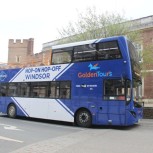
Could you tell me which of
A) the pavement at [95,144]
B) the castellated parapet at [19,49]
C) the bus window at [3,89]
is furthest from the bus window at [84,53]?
the castellated parapet at [19,49]

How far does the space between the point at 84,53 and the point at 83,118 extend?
10.9 feet

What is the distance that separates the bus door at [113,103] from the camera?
15414 mm

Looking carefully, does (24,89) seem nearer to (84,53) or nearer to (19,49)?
(84,53)

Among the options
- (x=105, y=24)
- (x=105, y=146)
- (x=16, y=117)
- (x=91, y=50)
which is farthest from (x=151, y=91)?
(x=105, y=146)

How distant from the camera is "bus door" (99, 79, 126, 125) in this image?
50.6ft

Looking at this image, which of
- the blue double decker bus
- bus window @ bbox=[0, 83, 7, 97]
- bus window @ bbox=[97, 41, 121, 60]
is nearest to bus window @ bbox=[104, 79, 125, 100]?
the blue double decker bus

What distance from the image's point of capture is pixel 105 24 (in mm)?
26047

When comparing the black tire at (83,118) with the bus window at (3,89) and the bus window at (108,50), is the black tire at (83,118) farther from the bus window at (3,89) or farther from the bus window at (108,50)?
the bus window at (3,89)

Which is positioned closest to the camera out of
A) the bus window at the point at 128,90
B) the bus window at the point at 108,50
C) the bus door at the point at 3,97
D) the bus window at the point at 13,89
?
the bus window at the point at 128,90

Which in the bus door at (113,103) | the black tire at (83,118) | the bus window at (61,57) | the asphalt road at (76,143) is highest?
the bus window at (61,57)

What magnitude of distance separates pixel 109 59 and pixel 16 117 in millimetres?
8917

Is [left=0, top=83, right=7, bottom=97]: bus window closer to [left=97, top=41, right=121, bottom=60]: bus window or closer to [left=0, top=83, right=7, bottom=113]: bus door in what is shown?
[left=0, top=83, right=7, bottom=113]: bus door

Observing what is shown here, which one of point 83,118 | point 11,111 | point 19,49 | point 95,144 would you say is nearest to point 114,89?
point 83,118

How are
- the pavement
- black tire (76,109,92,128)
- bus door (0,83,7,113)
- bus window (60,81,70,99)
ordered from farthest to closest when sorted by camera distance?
bus door (0,83,7,113) < bus window (60,81,70,99) < black tire (76,109,92,128) < the pavement
